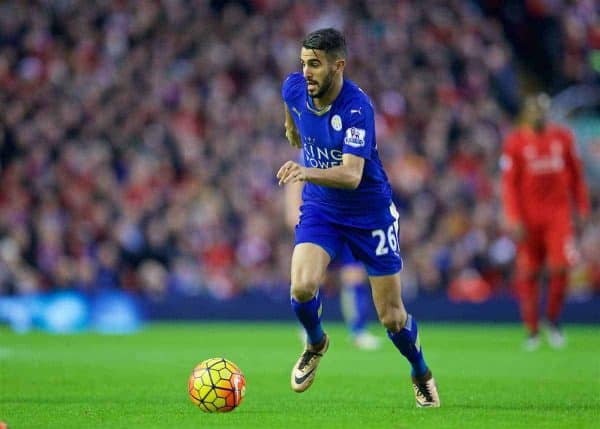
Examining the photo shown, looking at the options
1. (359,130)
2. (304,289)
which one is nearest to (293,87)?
(359,130)

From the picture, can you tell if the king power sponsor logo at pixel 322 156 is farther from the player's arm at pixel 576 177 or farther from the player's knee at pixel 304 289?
the player's arm at pixel 576 177

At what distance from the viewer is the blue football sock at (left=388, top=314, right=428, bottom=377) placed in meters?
7.43

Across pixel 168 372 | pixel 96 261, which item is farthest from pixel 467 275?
pixel 168 372

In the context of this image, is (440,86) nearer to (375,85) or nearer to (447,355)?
(375,85)

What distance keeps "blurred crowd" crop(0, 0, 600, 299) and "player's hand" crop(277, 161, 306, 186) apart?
11622 millimetres

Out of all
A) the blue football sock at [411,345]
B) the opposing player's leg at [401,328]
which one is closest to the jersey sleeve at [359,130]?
the opposing player's leg at [401,328]

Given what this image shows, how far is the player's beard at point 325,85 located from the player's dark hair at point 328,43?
0.41 feet

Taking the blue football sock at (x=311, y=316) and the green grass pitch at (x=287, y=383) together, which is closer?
the green grass pitch at (x=287, y=383)

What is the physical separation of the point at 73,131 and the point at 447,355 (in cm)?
975

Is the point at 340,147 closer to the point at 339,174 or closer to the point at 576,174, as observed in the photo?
the point at 339,174

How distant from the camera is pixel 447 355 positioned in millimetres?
12234

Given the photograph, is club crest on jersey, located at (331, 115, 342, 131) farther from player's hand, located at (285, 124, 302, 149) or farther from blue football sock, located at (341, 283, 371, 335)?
blue football sock, located at (341, 283, 371, 335)

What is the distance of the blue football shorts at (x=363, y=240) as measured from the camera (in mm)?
7418

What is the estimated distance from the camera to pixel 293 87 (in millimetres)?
7664
